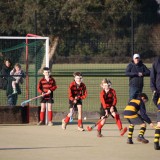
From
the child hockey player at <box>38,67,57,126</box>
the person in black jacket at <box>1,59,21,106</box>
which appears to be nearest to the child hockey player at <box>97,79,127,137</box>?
the child hockey player at <box>38,67,57,126</box>

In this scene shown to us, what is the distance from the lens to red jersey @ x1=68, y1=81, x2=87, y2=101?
20.4 m

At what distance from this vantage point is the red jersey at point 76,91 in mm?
20359

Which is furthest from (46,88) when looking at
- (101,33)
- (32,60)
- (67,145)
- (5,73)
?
(67,145)

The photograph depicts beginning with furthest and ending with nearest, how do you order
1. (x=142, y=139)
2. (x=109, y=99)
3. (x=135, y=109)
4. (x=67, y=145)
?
(x=109, y=99) → (x=142, y=139) → (x=135, y=109) → (x=67, y=145)

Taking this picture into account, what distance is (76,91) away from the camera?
20.4 meters

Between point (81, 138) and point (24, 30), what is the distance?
14053 mm

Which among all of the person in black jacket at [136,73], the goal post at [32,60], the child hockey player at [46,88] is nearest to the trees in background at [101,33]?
the goal post at [32,60]

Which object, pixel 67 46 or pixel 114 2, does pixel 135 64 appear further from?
pixel 114 2

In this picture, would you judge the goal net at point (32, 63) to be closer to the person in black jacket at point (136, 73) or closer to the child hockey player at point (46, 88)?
the child hockey player at point (46, 88)

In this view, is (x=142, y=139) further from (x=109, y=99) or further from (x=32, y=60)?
(x=32, y=60)

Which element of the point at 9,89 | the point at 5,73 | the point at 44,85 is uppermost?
the point at 5,73

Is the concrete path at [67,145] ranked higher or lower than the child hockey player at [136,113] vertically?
lower

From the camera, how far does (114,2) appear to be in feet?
114

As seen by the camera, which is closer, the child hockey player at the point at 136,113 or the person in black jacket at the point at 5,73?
the child hockey player at the point at 136,113
